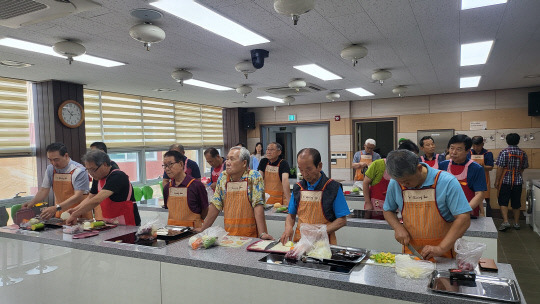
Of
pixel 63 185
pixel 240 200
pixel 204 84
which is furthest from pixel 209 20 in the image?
pixel 204 84

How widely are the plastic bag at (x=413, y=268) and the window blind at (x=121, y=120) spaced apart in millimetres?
5878

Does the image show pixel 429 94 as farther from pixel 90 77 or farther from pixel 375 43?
pixel 90 77

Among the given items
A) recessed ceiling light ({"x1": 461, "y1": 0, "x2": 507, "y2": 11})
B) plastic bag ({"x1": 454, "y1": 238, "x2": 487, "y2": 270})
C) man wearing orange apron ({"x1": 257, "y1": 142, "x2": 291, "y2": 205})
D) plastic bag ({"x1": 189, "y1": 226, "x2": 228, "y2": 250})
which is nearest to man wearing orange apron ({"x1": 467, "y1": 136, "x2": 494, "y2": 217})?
man wearing orange apron ({"x1": 257, "y1": 142, "x2": 291, "y2": 205})

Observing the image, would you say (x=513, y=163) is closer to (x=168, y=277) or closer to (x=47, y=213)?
(x=168, y=277)

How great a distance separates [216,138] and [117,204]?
20.9 feet

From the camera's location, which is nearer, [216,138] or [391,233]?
[391,233]

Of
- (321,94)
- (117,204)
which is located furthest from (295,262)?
(321,94)

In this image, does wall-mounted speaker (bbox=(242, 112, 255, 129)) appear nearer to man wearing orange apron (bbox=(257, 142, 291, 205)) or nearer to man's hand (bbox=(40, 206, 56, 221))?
man wearing orange apron (bbox=(257, 142, 291, 205))

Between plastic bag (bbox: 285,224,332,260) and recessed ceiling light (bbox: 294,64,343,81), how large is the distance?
3.04m

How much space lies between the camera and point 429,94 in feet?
25.8

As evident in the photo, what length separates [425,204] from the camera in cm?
216

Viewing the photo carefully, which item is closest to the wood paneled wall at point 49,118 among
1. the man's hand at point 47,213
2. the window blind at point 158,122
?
the window blind at point 158,122

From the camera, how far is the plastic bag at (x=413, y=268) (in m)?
1.63

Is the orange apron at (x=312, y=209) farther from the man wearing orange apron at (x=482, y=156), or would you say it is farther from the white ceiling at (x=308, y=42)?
the man wearing orange apron at (x=482, y=156)
